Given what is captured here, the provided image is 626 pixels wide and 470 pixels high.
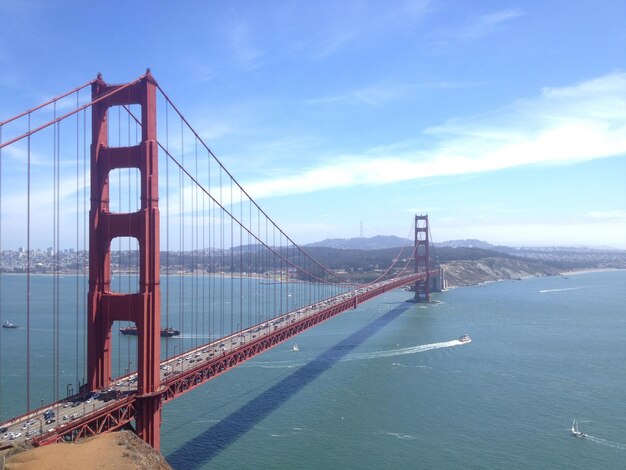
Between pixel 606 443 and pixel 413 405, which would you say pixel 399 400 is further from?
pixel 606 443

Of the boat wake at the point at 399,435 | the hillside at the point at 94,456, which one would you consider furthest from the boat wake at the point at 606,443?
the hillside at the point at 94,456

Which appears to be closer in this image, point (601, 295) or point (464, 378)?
point (464, 378)

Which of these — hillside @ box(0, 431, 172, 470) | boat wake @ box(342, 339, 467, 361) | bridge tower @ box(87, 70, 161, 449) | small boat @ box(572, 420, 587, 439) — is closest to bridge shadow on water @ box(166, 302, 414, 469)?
boat wake @ box(342, 339, 467, 361)

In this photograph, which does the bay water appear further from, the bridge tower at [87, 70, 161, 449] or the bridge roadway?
the bridge tower at [87, 70, 161, 449]

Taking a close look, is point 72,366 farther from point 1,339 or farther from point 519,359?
point 519,359

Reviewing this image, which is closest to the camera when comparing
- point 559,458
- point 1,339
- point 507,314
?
point 559,458

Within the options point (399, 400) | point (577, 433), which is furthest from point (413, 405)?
point (577, 433)

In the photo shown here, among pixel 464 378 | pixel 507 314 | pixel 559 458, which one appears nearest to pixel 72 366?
pixel 464 378
